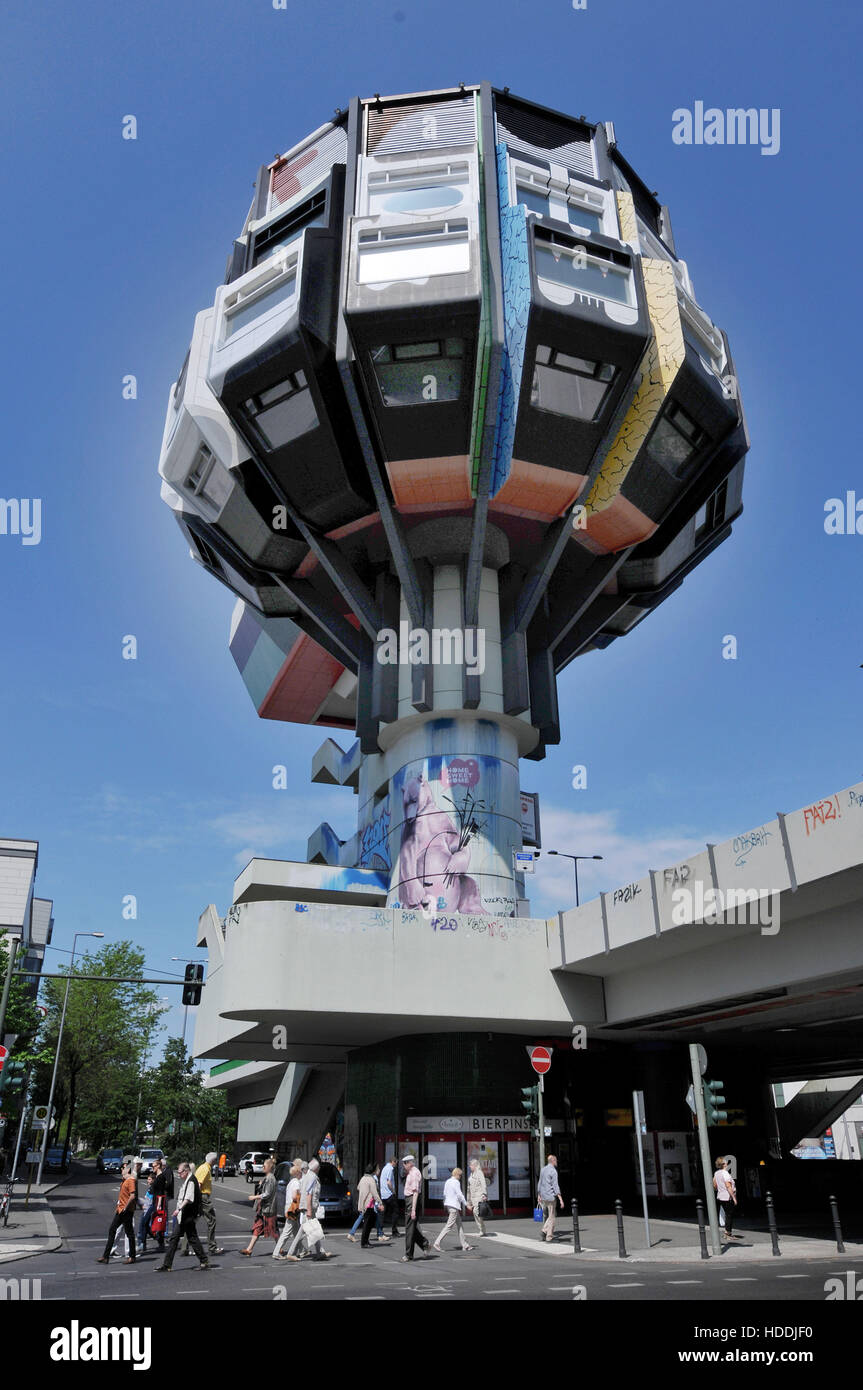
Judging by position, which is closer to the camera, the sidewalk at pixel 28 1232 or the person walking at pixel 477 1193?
the sidewalk at pixel 28 1232

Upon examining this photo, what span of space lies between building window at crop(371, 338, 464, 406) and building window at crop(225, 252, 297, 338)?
16.1 ft

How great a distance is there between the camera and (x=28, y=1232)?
24.6m

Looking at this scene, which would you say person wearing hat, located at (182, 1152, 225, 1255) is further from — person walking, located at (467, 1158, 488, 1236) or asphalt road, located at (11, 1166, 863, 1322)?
person walking, located at (467, 1158, 488, 1236)

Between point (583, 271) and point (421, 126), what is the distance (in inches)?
442

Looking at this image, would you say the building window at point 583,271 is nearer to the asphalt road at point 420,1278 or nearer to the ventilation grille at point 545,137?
the ventilation grille at point 545,137

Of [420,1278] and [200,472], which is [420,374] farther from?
[420,1278]

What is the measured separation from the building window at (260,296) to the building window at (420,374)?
4.91m

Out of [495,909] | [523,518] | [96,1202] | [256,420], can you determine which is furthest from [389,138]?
[96,1202]

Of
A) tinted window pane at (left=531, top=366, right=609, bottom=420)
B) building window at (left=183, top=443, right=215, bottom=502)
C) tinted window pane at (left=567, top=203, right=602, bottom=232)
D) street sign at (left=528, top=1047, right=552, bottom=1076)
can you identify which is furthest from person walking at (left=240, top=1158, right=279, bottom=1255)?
tinted window pane at (left=567, top=203, right=602, bottom=232)

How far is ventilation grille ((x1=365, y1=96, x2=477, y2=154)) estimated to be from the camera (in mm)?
38938

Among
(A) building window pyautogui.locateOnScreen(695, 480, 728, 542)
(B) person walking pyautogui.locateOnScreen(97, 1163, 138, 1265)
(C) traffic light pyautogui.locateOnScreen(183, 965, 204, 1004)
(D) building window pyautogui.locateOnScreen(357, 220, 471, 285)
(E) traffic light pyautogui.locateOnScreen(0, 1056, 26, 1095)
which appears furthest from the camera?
(A) building window pyautogui.locateOnScreen(695, 480, 728, 542)

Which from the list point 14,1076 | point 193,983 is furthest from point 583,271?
point 14,1076

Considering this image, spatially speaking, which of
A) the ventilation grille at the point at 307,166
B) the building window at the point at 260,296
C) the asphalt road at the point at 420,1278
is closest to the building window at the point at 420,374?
the building window at the point at 260,296

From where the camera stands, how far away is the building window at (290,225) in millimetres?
39688
